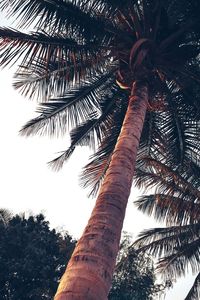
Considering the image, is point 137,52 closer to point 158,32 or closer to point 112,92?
point 158,32

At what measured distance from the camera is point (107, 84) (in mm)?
8406

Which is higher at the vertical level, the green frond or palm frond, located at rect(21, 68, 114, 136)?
palm frond, located at rect(21, 68, 114, 136)

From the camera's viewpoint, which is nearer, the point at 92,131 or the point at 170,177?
the point at 170,177

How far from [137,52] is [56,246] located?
433 inches

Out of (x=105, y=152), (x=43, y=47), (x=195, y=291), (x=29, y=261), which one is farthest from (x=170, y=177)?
(x=29, y=261)

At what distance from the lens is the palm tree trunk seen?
2.61 m

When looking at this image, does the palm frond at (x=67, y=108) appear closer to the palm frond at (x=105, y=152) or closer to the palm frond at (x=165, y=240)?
the palm frond at (x=105, y=152)

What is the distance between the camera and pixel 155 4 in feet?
20.5

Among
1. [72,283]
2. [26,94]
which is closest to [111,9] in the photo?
[26,94]

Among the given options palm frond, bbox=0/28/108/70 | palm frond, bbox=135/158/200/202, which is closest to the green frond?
palm frond, bbox=135/158/200/202

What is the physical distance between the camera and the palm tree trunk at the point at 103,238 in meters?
2.61

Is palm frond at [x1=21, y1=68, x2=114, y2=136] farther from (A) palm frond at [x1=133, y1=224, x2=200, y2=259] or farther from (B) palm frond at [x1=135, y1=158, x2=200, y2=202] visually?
(A) palm frond at [x1=133, y1=224, x2=200, y2=259]

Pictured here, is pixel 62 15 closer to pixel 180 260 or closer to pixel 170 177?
pixel 170 177

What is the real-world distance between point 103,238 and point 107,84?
5.76 metres
